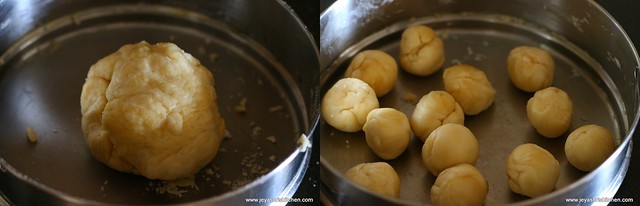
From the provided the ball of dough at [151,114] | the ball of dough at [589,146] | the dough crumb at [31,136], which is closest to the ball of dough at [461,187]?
the ball of dough at [589,146]

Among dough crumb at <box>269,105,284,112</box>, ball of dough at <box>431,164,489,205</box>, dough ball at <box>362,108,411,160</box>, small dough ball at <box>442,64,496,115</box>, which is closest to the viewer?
ball of dough at <box>431,164,489,205</box>

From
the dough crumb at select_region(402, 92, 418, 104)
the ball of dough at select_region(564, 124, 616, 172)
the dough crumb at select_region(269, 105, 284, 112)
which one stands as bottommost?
the dough crumb at select_region(269, 105, 284, 112)

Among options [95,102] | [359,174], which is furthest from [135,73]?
[359,174]

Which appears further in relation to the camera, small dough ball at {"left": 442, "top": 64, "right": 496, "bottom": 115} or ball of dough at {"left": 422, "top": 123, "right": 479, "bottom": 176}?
small dough ball at {"left": 442, "top": 64, "right": 496, "bottom": 115}

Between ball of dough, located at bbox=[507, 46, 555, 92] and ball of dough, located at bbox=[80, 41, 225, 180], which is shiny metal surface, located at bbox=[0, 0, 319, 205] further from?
ball of dough, located at bbox=[507, 46, 555, 92]

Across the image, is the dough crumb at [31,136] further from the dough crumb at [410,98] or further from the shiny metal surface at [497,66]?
the dough crumb at [410,98]

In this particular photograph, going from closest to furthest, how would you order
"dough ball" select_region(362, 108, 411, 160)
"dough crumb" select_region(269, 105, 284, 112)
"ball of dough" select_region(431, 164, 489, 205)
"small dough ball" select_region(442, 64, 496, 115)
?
"ball of dough" select_region(431, 164, 489, 205), "dough ball" select_region(362, 108, 411, 160), "small dough ball" select_region(442, 64, 496, 115), "dough crumb" select_region(269, 105, 284, 112)

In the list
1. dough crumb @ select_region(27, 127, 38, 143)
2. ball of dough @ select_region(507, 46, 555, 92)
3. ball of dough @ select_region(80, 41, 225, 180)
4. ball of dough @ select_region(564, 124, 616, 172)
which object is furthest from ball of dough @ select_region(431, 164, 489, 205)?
dough crumb @ select_region(27, 127, 38, 143)
